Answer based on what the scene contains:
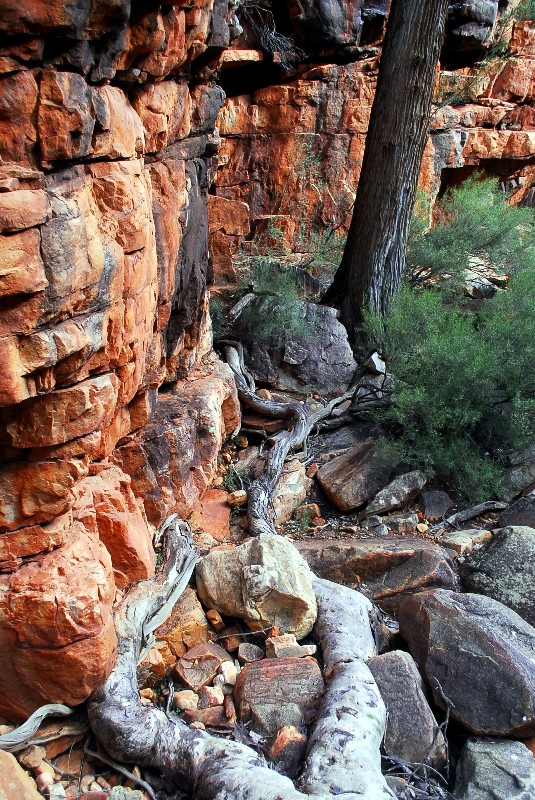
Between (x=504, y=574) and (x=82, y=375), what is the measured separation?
8.90ft

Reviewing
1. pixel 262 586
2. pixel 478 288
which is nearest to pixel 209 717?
pixel 262 586

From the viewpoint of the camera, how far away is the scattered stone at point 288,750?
298 centimetres

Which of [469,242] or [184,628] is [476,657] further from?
Answer: [469,242]

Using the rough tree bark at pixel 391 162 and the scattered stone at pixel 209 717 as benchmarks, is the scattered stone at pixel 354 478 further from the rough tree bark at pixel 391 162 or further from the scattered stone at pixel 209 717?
the scattered stone at pixel 209 717

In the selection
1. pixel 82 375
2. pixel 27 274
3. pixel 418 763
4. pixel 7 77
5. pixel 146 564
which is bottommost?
pixel 418 763

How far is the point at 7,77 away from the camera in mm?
2234

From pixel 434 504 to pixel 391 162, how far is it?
3.52 metres

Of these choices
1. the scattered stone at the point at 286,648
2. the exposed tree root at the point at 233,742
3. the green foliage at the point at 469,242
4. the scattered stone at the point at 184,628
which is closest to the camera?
the exposed tree root at the point at 233,742

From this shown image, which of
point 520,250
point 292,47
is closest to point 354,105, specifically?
point 292,47

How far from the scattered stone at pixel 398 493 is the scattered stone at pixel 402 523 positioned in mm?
104

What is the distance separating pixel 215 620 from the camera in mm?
3740

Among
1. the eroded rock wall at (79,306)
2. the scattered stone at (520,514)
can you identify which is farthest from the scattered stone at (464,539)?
the eroded rock wall at (79,306)

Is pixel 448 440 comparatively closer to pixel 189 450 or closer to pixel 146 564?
pixel 189 450

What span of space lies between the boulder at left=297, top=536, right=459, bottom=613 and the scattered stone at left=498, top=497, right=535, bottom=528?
0.66 meters
